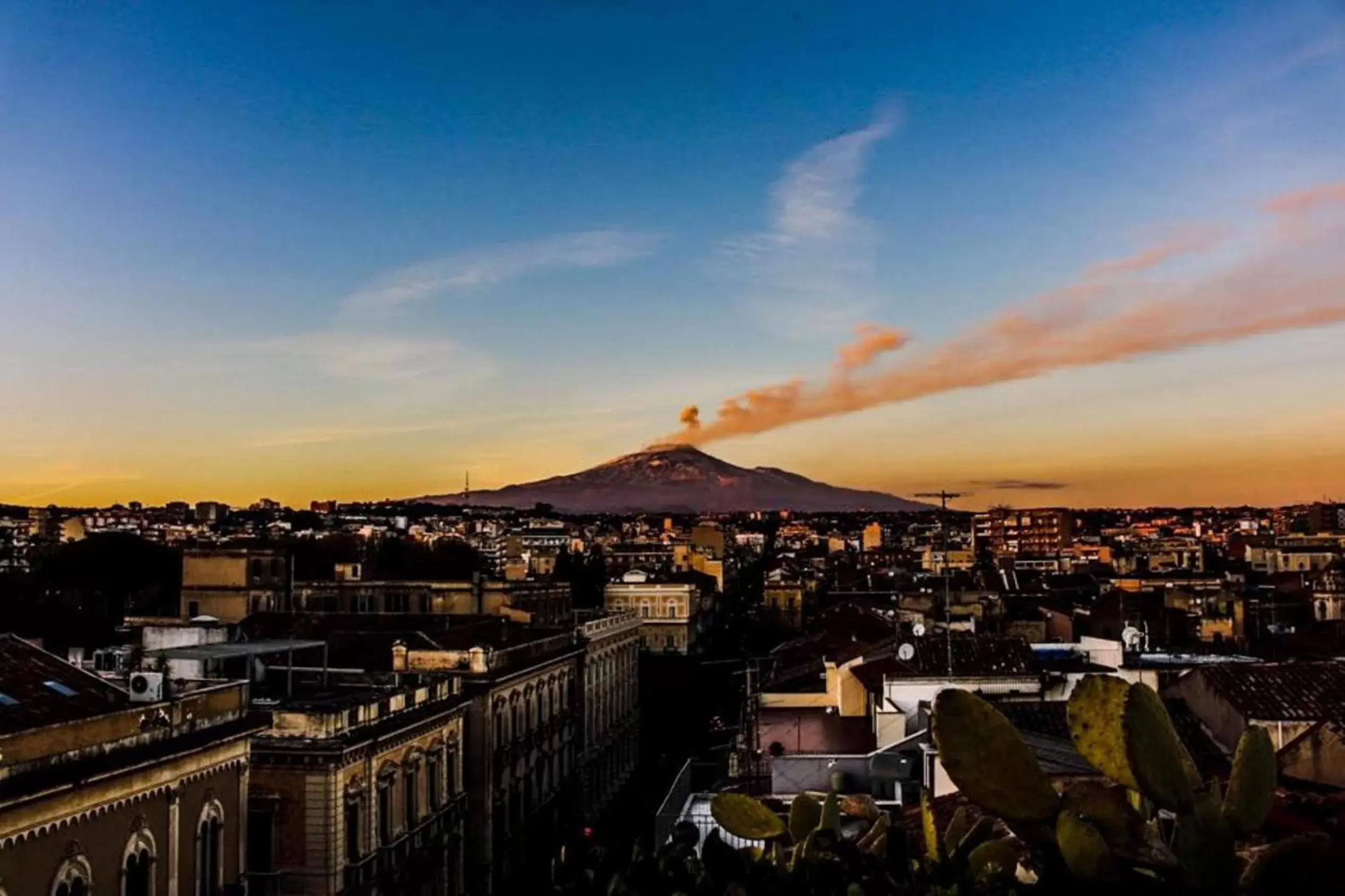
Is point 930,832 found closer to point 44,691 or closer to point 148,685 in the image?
point 44,691

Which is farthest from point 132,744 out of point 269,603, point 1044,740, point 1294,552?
point 1294,552

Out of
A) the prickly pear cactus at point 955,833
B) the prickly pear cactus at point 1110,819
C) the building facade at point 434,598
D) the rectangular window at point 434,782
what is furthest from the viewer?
the building facade at point 434,598

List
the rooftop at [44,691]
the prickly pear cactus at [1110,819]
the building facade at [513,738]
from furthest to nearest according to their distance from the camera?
the building facade at [513,738], the rooftop at [44,691], the prickly pear cactus at [1110,819]

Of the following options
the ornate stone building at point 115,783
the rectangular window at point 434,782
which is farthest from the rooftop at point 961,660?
the ornate stone building at point 115,783

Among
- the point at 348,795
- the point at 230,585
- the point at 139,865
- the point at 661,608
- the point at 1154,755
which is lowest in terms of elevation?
the point at 661,608

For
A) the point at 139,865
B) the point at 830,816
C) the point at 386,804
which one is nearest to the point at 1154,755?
the point at 830,816

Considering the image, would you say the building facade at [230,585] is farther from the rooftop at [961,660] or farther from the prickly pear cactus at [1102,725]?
the prickly pear cactus at [1102,725]

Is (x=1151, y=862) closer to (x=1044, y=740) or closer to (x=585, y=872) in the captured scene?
(x=585, y=872)
